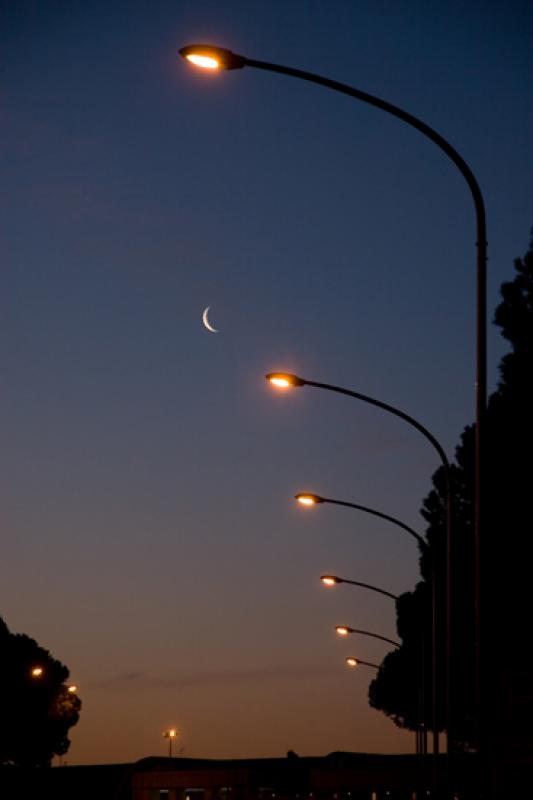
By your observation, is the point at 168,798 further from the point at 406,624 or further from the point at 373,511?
the point at 406,624

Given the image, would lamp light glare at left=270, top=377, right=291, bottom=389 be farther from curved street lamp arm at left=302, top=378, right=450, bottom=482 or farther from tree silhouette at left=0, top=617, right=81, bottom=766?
tree silhouette at left=0, top=617, right=81, bottom=766

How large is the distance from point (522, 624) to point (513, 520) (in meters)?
4.75

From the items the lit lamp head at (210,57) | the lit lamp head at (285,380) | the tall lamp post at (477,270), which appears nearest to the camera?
the lit lamp head at (210,57)

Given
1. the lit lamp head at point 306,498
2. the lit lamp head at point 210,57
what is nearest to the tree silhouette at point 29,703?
the lit lamp head at point 306,498

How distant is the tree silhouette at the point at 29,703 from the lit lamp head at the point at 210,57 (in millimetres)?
87887

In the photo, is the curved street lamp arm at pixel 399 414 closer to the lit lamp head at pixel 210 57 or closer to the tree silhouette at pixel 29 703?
the lit lamp head at pixel 210 57

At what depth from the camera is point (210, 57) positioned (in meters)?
13.9

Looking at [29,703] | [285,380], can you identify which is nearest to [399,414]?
[285,380]

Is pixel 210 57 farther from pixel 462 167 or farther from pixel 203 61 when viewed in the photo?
pixel 462 167

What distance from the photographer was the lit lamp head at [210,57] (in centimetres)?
1380

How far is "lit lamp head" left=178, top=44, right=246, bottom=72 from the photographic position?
45.3 ft

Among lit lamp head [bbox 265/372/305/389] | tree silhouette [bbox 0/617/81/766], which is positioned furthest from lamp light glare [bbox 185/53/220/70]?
tree silhouette [bbox 0/617/81/766]

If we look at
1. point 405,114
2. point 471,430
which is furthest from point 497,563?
point 405,114

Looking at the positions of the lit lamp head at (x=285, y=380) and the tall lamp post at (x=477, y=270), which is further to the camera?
the lit lamp head at (x=285, y=380)
